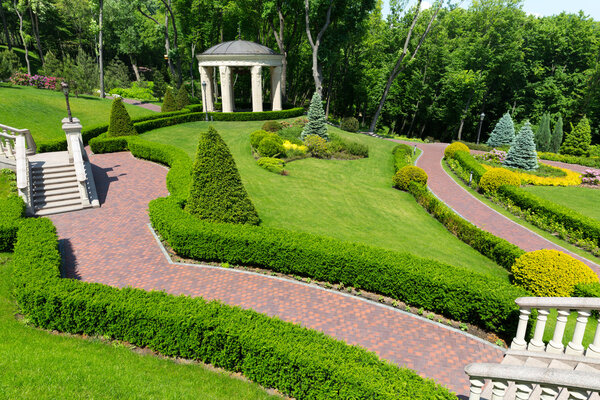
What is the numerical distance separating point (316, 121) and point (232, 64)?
52.4 feet

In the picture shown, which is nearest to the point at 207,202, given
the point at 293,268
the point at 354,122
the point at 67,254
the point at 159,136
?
the point at 293,268

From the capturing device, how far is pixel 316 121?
100 ft

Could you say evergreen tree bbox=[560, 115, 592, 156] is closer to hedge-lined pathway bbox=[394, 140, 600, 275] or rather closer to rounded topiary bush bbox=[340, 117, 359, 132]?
hedge-lined pathway bbox=[394, 140, 600, 275]

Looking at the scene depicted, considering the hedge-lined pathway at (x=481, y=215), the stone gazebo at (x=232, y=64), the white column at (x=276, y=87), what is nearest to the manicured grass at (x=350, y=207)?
the hedge-lined pathway at (x=481, y=215)

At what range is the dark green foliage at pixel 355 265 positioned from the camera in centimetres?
958

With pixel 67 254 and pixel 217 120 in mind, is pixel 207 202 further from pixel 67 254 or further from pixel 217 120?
A: pixel 217 120

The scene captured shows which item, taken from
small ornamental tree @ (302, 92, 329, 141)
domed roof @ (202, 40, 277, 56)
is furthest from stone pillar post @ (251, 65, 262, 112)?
small ornamental tree @ (302, 92, 329, 141)

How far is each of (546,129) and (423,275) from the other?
43.0 meters

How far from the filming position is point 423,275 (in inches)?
400

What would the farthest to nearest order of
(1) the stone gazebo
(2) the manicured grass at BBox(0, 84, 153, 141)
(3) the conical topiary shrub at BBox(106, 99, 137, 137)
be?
(1) the stone gazebo < (2) the manicured grass at BBox(0, 84, 153, 141) < (3) the conical topiary shrub at BBox(106, 99, 137, 137)

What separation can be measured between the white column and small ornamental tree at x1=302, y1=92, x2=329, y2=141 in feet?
47.6

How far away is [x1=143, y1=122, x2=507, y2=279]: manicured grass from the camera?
48.0ft

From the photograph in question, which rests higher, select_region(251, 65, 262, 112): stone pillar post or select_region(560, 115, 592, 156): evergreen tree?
select_region(251, 65, 262, 112): stone pillar post

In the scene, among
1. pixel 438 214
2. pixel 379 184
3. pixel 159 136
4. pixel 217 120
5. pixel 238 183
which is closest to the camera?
pixel 238 183
